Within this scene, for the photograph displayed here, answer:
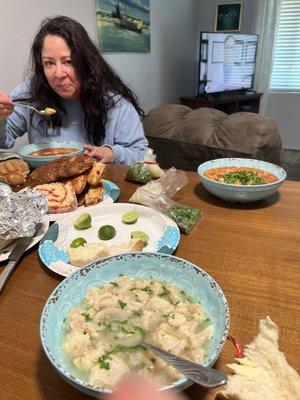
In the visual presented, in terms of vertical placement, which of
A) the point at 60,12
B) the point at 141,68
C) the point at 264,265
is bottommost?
the point at 264,265

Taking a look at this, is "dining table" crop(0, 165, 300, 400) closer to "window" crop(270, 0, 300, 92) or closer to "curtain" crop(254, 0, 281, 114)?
"curtain" crop(254, 0, 281, 114)

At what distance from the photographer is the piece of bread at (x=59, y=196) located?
105 centimetres

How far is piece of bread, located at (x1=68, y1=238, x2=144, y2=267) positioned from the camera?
0.79 metres

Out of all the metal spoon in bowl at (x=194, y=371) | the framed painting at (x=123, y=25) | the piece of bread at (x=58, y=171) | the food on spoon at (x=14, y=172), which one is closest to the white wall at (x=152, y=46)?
the framed painting at (x=123, y=25)

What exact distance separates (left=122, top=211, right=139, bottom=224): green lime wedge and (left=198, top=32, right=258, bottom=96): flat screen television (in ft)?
12.5

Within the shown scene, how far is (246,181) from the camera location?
1120 millimetres

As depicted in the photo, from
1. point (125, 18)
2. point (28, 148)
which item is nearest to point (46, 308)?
point (28, 148)

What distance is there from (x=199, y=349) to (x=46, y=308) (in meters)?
0.26

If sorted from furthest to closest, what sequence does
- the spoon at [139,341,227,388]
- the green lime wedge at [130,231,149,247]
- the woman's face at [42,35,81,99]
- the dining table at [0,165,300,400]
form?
the woman's face at [42,35,81,99] → the green lime wedge at [130,231,149,247] → the dining table at [0,165,300,400] → the spoon at [139,341,227,388]

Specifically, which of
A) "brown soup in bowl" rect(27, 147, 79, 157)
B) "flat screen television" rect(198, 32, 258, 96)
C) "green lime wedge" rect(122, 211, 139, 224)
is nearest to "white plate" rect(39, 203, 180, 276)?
A: "green lime wedge" rect(122, 211, 139, 224)

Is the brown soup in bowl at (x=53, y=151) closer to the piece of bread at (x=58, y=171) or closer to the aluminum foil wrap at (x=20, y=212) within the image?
the piece of bread at (x=58, y=171)

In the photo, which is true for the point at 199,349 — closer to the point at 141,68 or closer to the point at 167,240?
the point at 167,240

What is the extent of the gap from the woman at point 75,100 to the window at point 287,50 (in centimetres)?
396

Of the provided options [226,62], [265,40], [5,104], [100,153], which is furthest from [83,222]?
[265,40]
